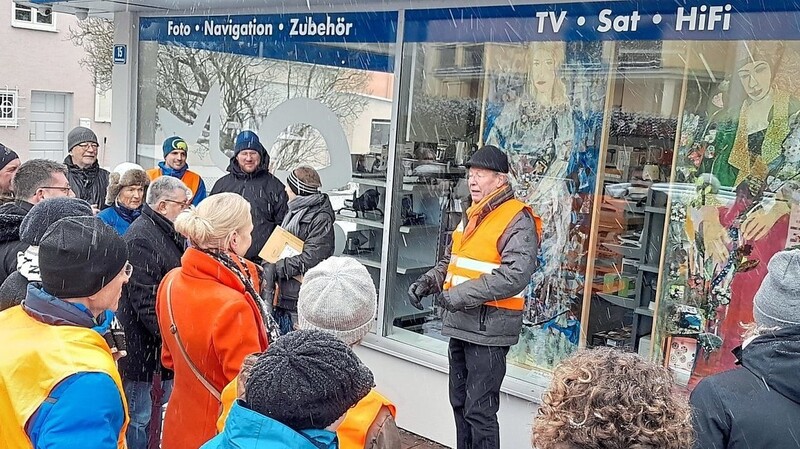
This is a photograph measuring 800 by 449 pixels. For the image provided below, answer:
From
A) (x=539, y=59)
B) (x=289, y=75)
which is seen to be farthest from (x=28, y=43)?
(x=539, y=59)

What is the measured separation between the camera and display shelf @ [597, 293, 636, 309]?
5137 mm

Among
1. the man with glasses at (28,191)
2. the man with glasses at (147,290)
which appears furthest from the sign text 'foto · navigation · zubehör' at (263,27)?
the man with glasses at (28,191)

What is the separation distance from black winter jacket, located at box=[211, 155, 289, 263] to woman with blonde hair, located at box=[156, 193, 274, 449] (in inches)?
93.0

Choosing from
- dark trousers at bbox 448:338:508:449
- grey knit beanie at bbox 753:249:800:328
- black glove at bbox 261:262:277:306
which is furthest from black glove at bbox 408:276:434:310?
grey knit beanie at bbox 753:249:800:328

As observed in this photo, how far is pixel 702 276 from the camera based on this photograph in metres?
4.66

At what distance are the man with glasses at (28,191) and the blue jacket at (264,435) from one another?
6.47 ft

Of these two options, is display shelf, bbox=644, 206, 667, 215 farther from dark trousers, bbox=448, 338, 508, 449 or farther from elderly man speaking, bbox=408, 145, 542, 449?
dark trousers, bbox=448, 338, 508, 449

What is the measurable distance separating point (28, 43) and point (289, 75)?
2013 cm

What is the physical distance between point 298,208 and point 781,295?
10.6 ft

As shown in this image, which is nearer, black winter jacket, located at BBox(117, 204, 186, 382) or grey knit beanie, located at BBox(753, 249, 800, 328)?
grey knit beanie, located at BBox(753, 249, 800, 328)

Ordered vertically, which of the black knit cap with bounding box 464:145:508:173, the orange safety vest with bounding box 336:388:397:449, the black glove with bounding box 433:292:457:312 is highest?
the black knit cap with bounding box 464:145:508:173

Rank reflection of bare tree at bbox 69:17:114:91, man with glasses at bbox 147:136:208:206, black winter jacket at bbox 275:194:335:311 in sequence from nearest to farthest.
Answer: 1. black winter jacket at bbox 275:194:335:311
2. man with glasses at bbox 147:136:208:206
3. reflection of bare tree at bbox 69:17:114:91

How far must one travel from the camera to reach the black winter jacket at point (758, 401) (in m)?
2.07

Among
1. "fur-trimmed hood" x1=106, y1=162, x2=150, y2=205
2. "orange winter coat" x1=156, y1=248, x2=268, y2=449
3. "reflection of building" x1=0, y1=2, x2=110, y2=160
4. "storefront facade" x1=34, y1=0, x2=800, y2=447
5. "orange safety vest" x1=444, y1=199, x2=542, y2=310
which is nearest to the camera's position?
"orange winter coat" x1=156, y1=248, x2=268, y2=449
